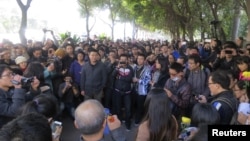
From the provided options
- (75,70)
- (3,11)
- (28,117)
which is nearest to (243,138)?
(28,117)

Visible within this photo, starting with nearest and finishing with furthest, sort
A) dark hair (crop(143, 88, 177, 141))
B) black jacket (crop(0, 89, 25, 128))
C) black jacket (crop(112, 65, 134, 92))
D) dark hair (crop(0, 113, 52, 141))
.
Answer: dark hair (crop(0, 113, 52, 141))
dark hair (crop(143, 88, 177, 141))
black jacket (crop(0, 89, 25, 128))
black jacket (crop(112, 65, 134, 92))

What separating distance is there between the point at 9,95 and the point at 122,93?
10.6 ft

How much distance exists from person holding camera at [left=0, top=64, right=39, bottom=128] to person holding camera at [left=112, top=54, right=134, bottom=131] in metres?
3.05

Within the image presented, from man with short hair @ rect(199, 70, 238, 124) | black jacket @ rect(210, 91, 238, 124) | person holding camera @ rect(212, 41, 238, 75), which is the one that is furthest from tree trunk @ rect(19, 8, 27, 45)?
black jacket @ rect(210, 91, 238, 124)

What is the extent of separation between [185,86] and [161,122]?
227 centimetres

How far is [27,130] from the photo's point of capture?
197 centimetres

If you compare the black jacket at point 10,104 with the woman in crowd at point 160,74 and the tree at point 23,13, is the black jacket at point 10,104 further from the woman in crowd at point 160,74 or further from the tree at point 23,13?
the tree at point 23,13

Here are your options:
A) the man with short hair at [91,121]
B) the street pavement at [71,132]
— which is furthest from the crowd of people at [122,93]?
the street pavement at [71,132]

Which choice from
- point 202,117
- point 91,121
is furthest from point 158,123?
point 91,121

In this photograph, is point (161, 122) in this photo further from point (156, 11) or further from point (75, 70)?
point (156, 11)

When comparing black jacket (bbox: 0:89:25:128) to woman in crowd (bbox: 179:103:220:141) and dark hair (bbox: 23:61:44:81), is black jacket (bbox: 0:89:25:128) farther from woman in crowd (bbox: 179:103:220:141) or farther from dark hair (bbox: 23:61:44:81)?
woman in crowd (bbox: 179:103:220:141)

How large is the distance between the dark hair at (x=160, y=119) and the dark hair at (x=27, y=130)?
1.24 m

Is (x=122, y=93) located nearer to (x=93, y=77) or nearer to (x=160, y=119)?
(x=93, y=77)

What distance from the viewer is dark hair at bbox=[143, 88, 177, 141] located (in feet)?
9.77
